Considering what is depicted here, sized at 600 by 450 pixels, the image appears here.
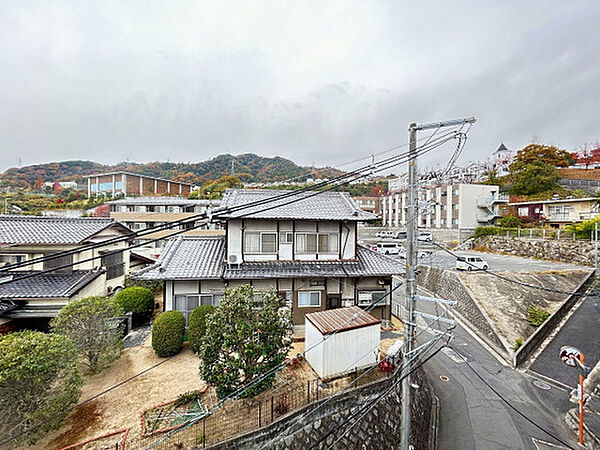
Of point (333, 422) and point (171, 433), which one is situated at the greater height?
point (171, 433)

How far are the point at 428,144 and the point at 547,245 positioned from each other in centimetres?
2835

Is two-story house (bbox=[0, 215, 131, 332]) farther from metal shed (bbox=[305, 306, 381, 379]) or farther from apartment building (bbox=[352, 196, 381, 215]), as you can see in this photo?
apartment building (bbox=[352, 196, 381, 215])

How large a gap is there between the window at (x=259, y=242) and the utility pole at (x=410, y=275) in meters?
7.60

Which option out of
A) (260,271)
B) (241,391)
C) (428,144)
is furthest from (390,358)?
(428,144)

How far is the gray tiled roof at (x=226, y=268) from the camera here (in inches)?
455

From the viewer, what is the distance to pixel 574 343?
13.3 metres

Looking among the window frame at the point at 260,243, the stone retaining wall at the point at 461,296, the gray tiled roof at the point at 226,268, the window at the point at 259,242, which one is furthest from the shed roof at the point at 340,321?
the stone retaining wall at the point at 461,296

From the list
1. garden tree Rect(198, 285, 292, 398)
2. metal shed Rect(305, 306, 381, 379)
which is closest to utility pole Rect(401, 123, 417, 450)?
metal shed Rect(305, 306, 381, 379)

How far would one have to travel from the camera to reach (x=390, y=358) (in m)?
9.25

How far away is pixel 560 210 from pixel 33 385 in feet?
148

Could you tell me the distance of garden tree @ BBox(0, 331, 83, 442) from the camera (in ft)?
19.0

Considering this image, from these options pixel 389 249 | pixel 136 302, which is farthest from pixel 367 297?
pixel 389 249

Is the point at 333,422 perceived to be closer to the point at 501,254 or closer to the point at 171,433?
the point at 171,433

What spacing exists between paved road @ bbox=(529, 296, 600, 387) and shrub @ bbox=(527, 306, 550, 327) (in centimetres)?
87
